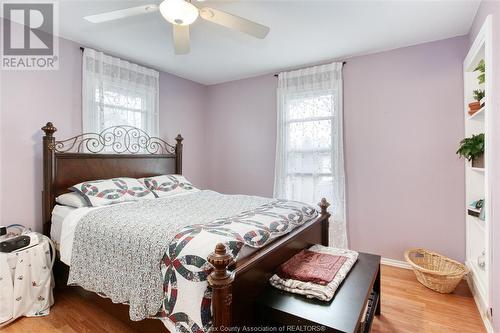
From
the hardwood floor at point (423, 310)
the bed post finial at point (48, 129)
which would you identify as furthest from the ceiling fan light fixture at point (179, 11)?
the hardwood floor at point (423, 310)

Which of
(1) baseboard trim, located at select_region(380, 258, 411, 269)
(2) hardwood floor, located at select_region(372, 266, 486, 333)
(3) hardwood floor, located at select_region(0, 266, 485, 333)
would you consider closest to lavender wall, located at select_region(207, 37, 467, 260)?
(1) baseboard trim, located at select_region(380, 258, 411, 269)

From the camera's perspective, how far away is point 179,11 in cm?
168

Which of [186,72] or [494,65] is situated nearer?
[494,65]

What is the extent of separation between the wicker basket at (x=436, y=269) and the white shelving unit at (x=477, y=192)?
14cm

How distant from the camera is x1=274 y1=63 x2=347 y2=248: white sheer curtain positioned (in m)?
3.33

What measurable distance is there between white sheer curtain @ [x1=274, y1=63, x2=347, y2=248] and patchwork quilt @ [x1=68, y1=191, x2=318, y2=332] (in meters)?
1.18

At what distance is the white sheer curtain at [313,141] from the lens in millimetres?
3328

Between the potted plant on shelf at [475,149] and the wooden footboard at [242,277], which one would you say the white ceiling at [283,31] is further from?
the wooden footboard at [242,277]

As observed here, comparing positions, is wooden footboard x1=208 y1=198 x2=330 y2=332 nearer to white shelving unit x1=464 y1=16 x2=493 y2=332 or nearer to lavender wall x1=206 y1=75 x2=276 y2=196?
white shelving unit x1=464 y1=16 x2=493 y2=332

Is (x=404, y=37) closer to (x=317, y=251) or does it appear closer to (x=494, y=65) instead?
(x=494, y=65)

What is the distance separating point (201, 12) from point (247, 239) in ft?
5.09

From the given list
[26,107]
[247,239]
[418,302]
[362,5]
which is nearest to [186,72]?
[26,107]

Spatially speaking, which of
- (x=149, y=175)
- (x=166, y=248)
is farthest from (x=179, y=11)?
(x=149, y=175)

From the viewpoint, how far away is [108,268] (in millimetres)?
1812
